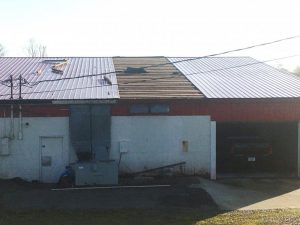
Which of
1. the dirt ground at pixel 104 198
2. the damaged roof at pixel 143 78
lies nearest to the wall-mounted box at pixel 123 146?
the damaged roof at pixel 143 78

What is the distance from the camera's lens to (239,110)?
24.3 m

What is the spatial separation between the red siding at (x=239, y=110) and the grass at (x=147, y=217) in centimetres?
744

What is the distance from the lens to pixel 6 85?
1017 inches

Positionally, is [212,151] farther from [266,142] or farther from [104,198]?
[104,198]

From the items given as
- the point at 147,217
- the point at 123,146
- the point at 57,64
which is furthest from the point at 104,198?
the point at 57,64

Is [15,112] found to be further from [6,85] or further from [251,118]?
[251,118]

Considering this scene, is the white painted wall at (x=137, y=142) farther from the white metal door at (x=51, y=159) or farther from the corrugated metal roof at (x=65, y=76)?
the corrugated metal roof at (x=65, y=76)

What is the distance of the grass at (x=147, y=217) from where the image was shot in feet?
50.8

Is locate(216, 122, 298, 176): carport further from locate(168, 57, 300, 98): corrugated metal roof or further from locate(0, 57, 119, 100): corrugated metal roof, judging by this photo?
locate(0, 57, 119, 100): corrugated metal roof

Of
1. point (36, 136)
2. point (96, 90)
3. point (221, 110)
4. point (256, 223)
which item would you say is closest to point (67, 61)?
point (96, 90)

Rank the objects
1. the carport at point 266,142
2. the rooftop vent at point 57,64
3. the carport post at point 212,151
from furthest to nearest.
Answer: the rooftop vent at point 57,64, the carport at point 266,142, the carport post at point 212,151

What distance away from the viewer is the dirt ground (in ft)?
59.3

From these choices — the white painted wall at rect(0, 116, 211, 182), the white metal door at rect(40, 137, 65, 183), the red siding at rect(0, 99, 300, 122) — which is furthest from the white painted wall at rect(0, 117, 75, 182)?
the red siding at rect(0, 99, 300, 122)

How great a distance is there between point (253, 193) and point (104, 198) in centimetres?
596
